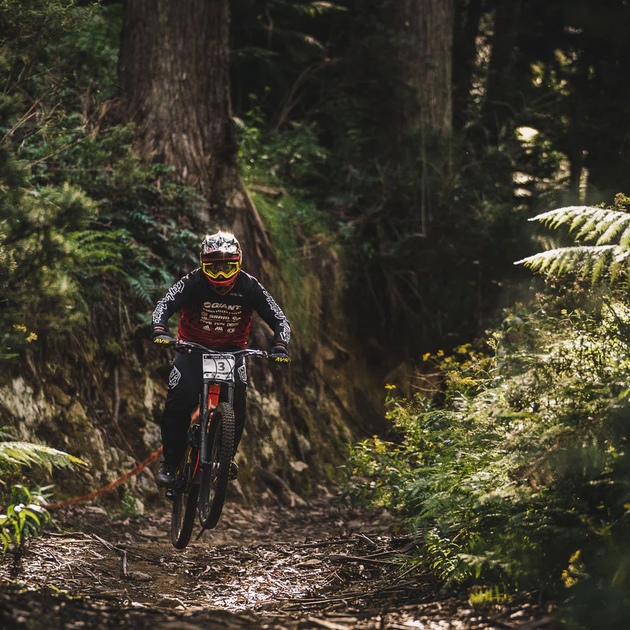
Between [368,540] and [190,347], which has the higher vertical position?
[190,347]

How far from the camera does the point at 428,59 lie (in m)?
13.4

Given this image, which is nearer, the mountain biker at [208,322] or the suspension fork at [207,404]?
the suspension fork at [207,404]

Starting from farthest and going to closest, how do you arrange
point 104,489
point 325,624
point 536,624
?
point 104,489 < point 325,624 < point 536,624

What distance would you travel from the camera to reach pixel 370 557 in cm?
592

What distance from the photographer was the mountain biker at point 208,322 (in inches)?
247

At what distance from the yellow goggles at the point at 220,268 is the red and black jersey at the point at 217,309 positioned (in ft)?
0.72

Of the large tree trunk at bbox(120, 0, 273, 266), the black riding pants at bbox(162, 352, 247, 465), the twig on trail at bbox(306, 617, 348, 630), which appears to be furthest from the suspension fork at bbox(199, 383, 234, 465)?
the large tree trunk at bbox(120, 0, 273, 266)

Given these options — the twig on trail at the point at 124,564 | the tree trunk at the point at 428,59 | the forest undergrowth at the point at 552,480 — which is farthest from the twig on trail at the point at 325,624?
the tree trunk at the point at 428,59

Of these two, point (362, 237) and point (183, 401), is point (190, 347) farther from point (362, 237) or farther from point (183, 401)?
point (362, 237)

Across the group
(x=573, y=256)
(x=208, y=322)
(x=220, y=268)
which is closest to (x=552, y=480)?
(x=573, y=256)

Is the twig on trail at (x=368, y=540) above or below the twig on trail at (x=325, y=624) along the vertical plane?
below

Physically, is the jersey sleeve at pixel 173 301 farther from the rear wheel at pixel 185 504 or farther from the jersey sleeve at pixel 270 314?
the rear wheel at pixel 185 504

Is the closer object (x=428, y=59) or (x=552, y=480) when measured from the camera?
(x=552, y=480)

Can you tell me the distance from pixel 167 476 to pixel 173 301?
5.09 ft
